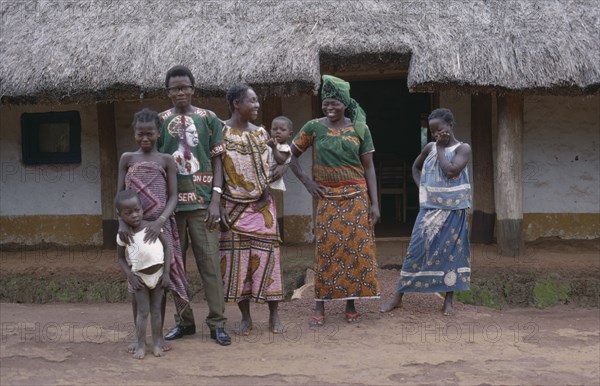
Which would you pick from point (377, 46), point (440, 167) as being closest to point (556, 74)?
point (377, 46)

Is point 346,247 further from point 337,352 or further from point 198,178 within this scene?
point 198,178

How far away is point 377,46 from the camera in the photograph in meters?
6.32

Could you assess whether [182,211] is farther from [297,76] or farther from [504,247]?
[504,247]

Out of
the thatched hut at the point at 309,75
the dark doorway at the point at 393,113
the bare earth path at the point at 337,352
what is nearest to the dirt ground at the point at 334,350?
the bare earth path at the point at 337,352

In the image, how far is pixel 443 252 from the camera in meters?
4.62

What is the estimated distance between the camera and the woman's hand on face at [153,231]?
11.5 feet

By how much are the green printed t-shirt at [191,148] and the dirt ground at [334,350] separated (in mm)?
942

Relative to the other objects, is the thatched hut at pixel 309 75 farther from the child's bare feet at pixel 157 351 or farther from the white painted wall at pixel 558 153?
the child's bare feet at pixel 157 351

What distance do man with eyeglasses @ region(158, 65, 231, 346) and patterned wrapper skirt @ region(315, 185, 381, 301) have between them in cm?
83

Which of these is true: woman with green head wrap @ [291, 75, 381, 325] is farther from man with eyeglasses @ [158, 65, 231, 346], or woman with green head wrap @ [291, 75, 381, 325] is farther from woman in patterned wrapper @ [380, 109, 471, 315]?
man with eyeglasses @ [158, 65, 231, 346]

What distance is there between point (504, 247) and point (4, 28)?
21.8 ft

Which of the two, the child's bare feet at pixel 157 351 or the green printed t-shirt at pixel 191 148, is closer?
the child's bare feet at pixel 157 351

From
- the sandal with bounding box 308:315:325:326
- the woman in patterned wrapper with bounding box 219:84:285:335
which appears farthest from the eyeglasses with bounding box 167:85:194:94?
the sandal with bounding box 308:315:325:326

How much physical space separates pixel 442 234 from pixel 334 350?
1.39 meters
